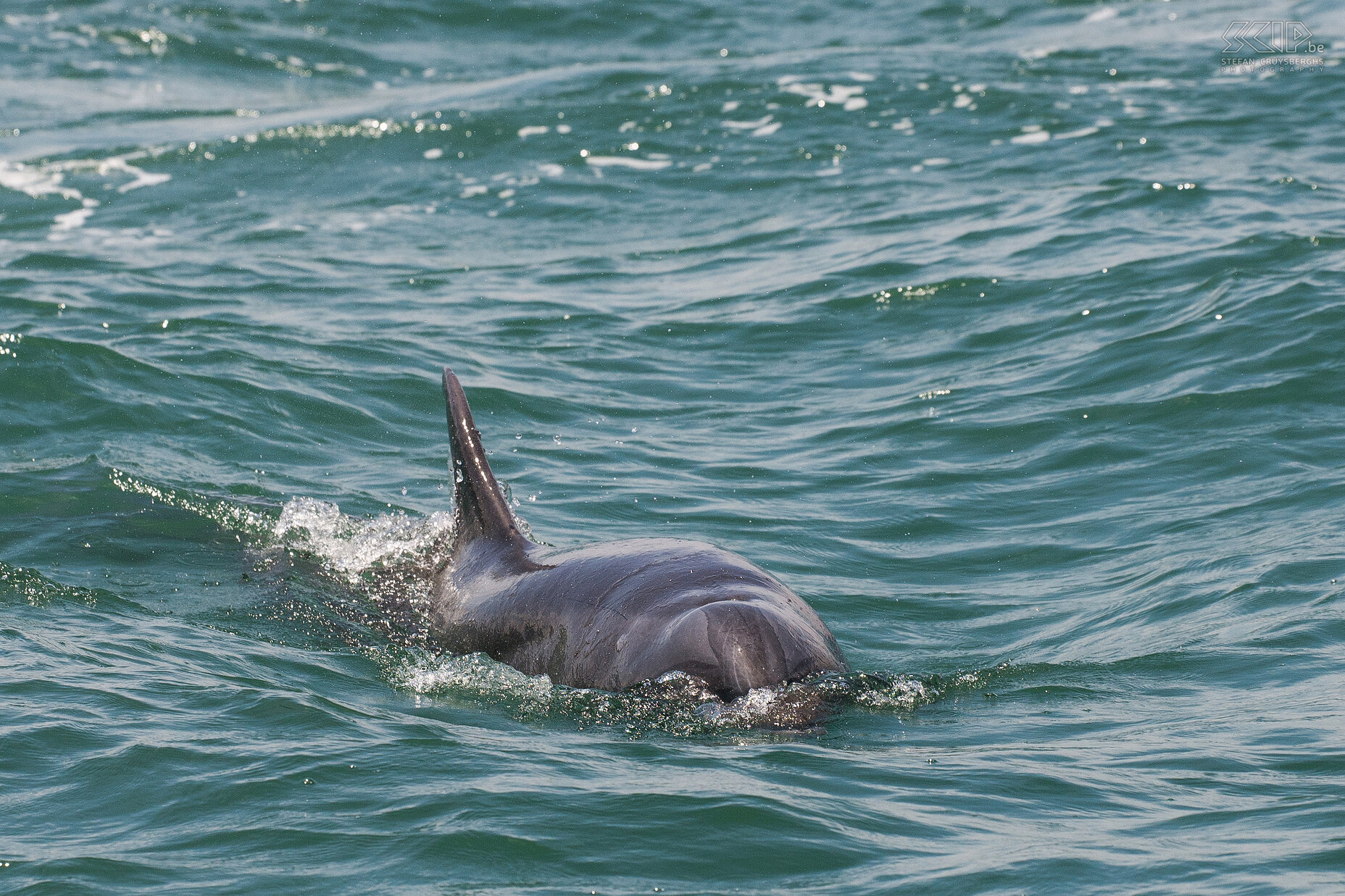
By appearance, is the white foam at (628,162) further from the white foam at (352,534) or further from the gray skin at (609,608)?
the gray skin at (609,608)

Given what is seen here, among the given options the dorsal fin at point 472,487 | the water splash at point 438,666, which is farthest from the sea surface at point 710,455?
the dorsal fin at point 472,487

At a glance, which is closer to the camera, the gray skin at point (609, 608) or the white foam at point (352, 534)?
the gray skin at point (609, 608)

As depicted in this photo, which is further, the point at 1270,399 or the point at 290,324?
the point at 290,324

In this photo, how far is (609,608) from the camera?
6.70 m

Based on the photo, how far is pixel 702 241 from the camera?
59.3 feet

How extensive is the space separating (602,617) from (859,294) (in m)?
9.37

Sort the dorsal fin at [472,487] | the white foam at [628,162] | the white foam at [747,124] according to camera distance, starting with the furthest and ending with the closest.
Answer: the white foam at [747,124], the white foam at [628,162], the dorsal fin at [472,487]

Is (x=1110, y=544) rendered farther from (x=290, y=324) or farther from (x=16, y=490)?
(x=290, y=324)

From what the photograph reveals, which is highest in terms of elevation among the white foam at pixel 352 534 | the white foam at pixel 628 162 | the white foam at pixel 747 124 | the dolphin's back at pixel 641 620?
the white foam at pixel 747 124

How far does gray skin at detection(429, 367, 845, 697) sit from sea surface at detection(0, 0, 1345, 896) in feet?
0.51

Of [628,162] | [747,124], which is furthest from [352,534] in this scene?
[747,124]

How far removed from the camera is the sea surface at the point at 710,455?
18.1ft

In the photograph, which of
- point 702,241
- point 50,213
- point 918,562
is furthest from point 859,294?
point 50,213

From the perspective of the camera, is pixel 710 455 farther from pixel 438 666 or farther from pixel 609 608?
pixel 609 608
